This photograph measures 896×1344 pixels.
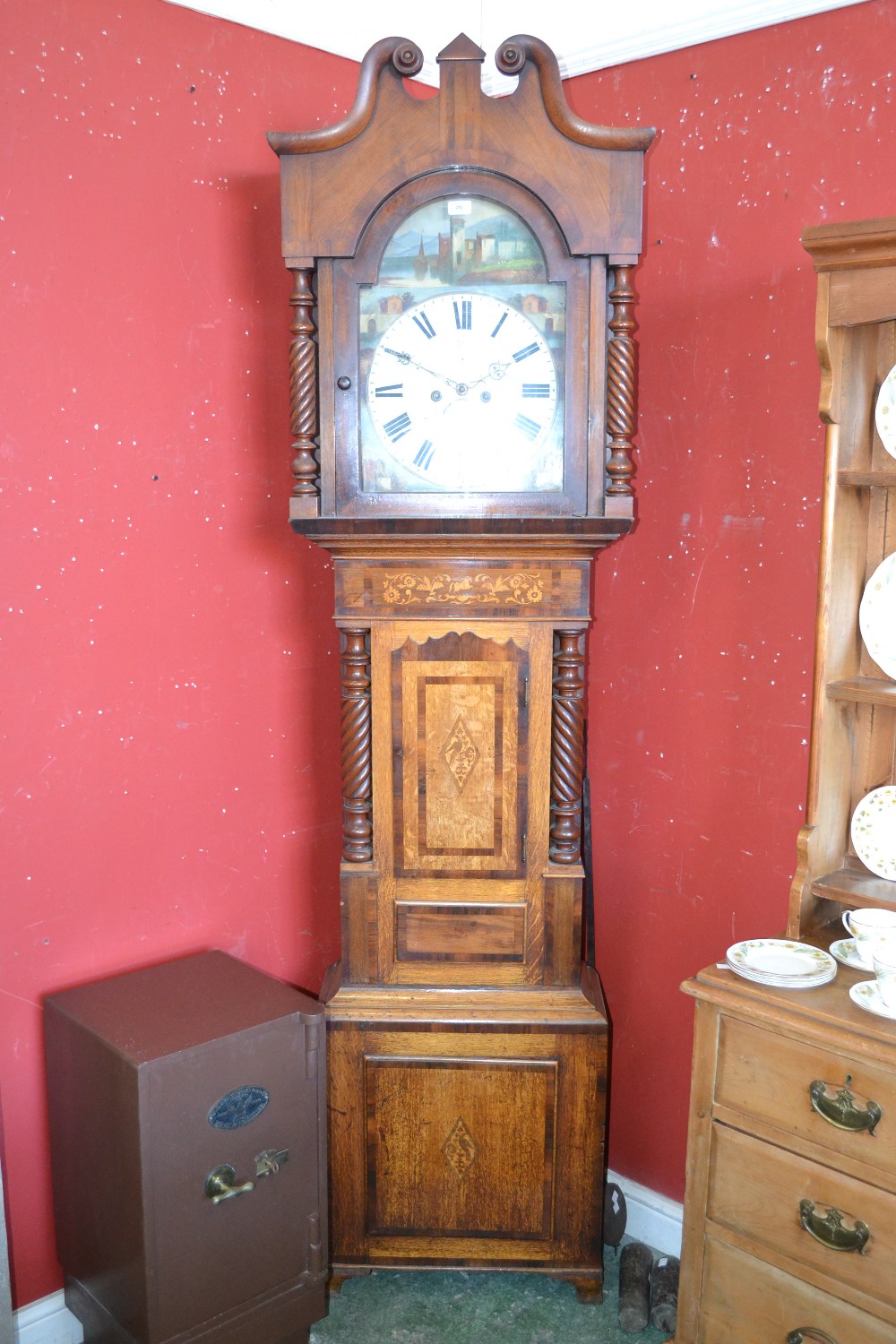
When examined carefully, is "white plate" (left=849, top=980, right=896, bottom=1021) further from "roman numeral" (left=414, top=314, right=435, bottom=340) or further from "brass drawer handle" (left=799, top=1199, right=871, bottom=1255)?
"roman numeral" (left=414, top=314, right=435, bottom=340)

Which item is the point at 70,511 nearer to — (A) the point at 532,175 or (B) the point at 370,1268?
(A) the point at 532,175

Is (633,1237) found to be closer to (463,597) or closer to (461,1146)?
(461,1146)

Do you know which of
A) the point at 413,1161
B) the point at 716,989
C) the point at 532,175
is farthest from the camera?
the point at 413,1161

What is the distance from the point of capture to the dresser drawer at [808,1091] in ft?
4.95

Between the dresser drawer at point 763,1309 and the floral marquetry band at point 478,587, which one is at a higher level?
the floral marquetry band at point 478,587

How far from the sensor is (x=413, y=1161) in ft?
6.70

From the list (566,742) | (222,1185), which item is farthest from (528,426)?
(222,1185)

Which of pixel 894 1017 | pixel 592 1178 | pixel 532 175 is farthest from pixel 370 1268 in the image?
pixel 532 175

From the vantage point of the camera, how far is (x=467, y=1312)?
2090mm

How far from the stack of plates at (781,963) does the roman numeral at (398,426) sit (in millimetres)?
1020

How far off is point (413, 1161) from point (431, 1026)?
0.28 meters

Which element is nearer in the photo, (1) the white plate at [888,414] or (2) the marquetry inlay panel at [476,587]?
(1) the white plate at [888,414]

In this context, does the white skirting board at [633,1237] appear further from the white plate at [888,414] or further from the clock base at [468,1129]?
the white plate at [888,414]

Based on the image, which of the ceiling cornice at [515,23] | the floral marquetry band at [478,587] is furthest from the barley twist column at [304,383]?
the ceiling cornice at [515,23]
